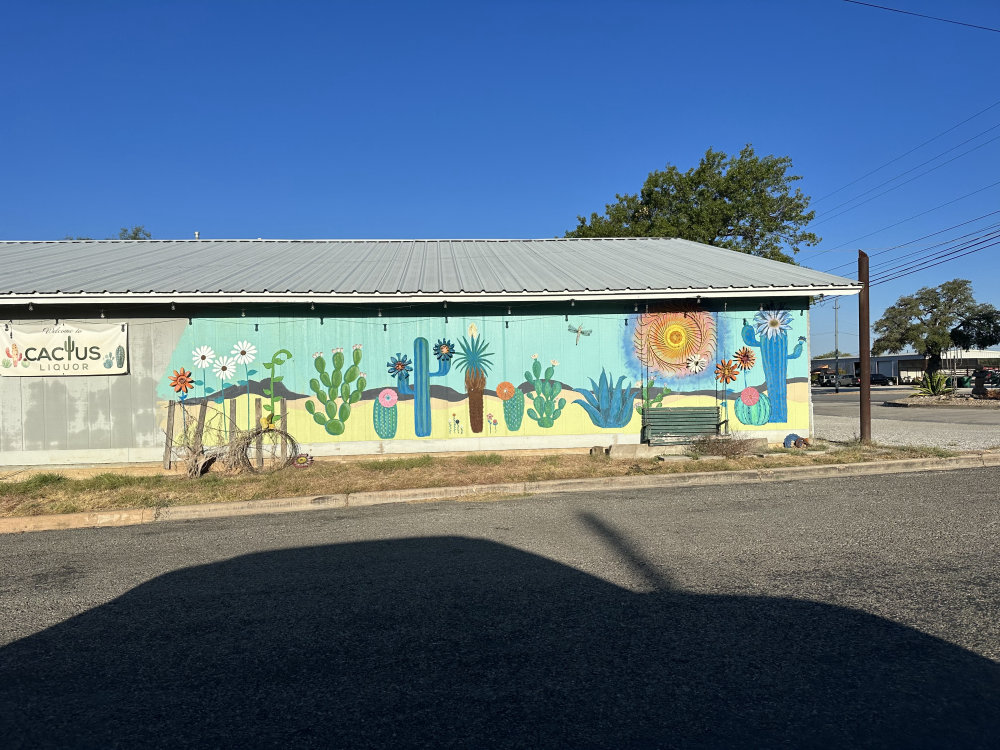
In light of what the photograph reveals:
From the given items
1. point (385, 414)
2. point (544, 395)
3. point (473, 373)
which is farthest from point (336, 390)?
point (544, 395)

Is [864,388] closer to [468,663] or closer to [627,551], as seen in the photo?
[627,551]

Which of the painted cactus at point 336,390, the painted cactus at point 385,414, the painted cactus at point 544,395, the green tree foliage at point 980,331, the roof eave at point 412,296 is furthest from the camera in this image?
the green tree foliage at point 980,331

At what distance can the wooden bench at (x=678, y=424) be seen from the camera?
449 inches

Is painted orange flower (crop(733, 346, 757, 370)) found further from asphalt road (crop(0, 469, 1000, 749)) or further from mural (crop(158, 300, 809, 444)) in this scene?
asphalt road (crop(0, 469, 1000, 749))

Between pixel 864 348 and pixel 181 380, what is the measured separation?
1257 cm

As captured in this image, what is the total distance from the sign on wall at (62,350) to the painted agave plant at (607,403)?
324 inches

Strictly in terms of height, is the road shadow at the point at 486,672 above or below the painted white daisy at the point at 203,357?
below

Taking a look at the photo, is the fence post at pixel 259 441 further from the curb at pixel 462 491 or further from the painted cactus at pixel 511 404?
the painted cactus at pixel 511 404

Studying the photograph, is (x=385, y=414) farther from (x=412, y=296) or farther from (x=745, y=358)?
(x=745, y=358)

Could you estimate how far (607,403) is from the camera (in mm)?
11531

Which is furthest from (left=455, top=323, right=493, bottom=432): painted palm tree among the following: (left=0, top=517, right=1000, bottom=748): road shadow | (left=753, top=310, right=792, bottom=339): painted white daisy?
(left=0, top=517, right=1000, bottom=748): road shadow

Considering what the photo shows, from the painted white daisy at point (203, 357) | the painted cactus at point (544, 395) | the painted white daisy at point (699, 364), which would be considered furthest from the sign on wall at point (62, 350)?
the painted white daisy at point (699, 364)

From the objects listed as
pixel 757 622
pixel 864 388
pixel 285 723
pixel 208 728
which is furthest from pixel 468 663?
pixel 864 388

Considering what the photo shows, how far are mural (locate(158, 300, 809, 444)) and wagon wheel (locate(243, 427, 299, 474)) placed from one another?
1.12ft
